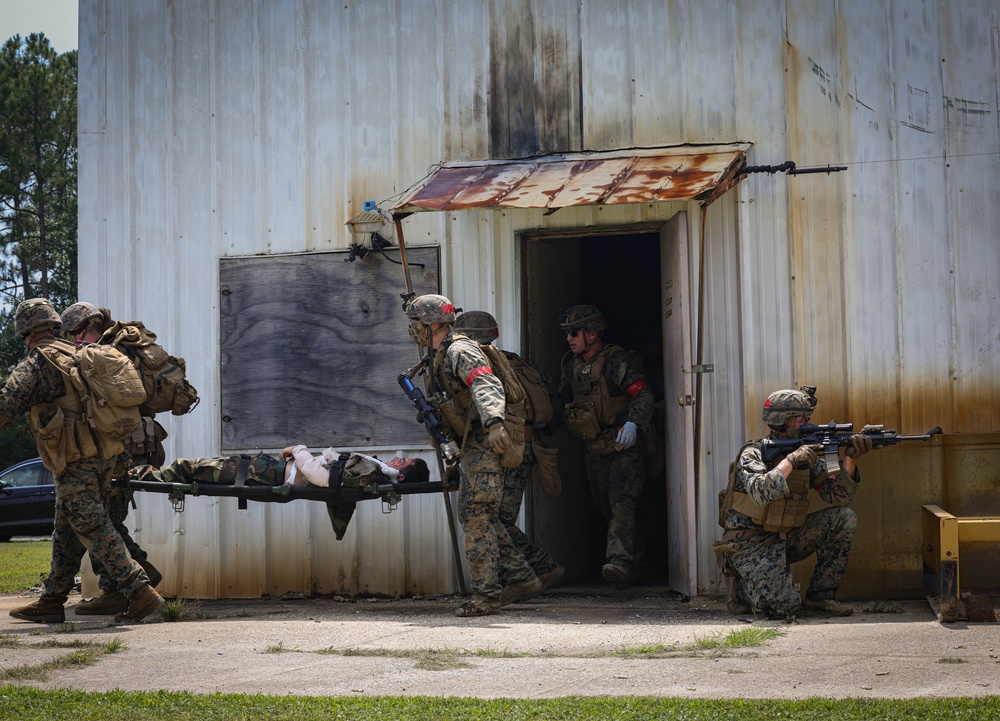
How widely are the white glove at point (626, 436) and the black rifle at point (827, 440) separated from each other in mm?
1642

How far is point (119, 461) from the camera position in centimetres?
830

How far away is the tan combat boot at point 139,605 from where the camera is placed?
7.82 metres

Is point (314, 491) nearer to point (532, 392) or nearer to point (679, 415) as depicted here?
point (532, 392)

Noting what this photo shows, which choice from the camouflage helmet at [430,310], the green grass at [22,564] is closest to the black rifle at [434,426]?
the camouflage helmet at [430,310]

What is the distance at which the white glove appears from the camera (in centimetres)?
916

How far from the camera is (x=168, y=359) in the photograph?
875cm

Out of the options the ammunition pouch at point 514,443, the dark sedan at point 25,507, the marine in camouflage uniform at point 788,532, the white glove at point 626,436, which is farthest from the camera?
the dark sedan at point 25,507

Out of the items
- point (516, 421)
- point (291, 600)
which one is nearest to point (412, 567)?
point (291, 600)

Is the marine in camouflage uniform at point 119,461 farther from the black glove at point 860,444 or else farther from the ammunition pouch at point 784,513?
the black glove at point 860,444

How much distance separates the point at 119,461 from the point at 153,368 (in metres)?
0.72

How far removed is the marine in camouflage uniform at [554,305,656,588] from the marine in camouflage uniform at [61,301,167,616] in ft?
10.3

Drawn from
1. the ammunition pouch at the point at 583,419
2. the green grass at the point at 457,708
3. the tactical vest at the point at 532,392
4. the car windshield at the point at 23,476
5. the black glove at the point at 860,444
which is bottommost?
the green grass at the point at 457,708

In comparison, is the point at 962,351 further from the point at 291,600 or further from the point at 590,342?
the point at 291,600

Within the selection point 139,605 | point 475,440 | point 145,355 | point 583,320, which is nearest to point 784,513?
point 475,440
